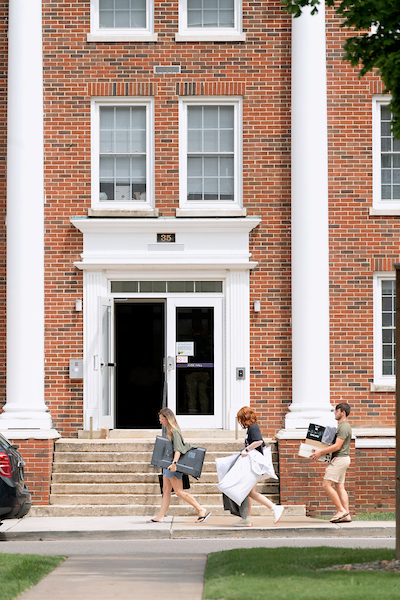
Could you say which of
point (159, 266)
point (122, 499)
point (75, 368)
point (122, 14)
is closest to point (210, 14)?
point (122, 14)

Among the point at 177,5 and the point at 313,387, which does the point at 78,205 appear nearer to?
the point at 177,5

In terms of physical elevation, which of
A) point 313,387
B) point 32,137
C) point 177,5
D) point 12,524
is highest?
point 177,5

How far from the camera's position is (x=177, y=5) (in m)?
16.1

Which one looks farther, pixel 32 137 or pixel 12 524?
pixel 32 137

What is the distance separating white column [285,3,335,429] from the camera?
1533 cm

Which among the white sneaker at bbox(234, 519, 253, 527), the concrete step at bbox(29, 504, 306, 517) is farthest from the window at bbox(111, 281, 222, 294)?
the white sneaker at bbox(234, 519, 253, 527)

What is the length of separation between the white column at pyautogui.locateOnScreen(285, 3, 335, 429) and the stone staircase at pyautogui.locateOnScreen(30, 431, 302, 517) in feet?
4.34

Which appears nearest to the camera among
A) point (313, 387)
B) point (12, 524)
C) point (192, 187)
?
point (12, 524)

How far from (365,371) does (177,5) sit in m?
6.99

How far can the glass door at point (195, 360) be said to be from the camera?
1620cm

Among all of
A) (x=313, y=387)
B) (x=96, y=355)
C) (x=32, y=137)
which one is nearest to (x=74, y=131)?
(x=32, y=137)

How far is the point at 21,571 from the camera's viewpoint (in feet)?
29.1

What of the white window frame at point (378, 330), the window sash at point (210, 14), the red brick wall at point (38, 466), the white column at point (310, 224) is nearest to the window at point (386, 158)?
the white column at point (310, 224)

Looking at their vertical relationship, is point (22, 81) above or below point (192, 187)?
above
